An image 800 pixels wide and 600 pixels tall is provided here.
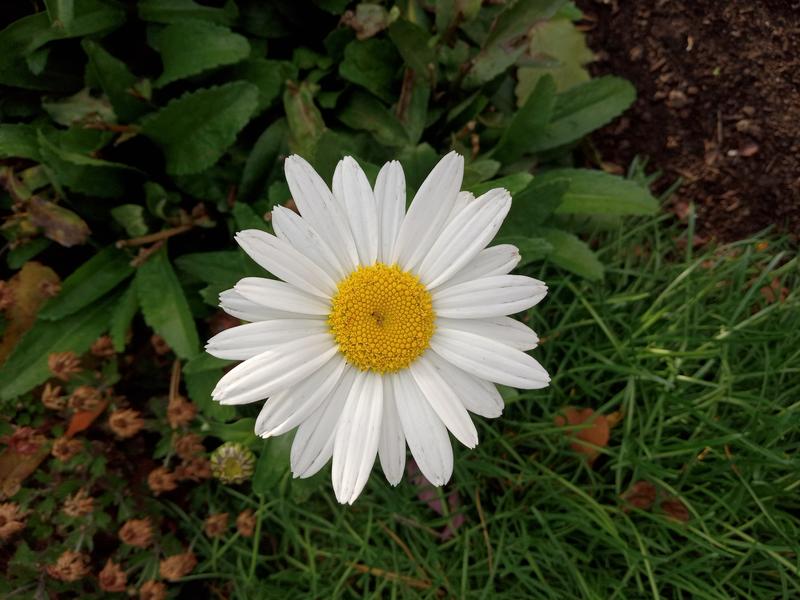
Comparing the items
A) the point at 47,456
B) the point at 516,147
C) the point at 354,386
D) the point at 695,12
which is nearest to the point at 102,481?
the point at 47,456

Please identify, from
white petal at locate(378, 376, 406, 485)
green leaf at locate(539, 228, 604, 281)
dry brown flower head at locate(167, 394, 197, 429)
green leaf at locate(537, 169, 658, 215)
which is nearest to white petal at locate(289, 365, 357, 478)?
white petal at locate(378, 376, 406, 485)

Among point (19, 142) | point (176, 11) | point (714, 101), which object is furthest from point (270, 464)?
point (714, 101)

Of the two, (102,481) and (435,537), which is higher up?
(102,481)

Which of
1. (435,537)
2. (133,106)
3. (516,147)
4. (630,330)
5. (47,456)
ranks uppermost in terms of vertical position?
(133,106)

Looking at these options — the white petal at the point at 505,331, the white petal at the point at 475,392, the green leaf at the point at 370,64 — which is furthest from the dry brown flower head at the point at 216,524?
the green leaf at the point at 370,64

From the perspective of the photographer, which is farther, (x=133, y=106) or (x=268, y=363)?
(x=133, y=106)

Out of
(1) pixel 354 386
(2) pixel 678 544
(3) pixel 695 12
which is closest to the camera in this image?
(1) pixel 354 386

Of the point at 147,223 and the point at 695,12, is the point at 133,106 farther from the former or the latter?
the point at 695,12
